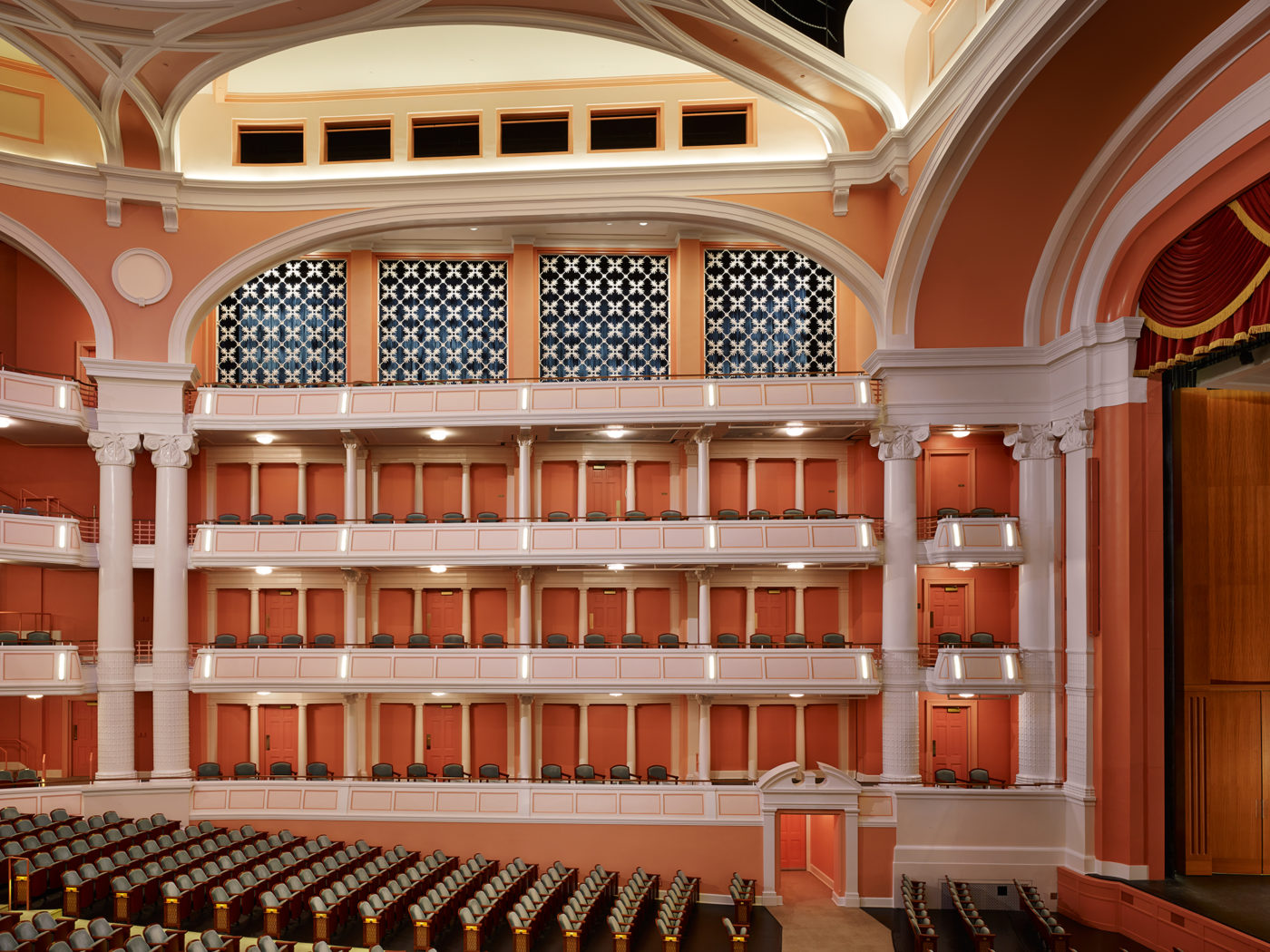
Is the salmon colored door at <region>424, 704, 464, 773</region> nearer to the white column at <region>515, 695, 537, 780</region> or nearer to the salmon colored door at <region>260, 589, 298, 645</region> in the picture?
the white column at <region>515, 695, 537, 780</region>

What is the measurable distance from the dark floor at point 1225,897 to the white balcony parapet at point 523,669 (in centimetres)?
555

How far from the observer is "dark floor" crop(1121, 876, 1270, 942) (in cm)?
1229

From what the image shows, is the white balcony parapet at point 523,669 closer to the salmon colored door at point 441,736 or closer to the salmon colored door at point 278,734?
the salmon colored door at point 278,734

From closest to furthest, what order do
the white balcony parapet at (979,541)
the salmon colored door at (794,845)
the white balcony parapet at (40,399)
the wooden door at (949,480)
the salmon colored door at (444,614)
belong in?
the white balcony parapet at (979,541) → the white balcony parapet at (40,399) → the wooden door at (949,480) → the salmon colored door at (794,845) → the salmon colored door at (444,614)

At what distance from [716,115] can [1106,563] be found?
1092cm

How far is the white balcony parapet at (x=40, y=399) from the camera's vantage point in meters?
17.3

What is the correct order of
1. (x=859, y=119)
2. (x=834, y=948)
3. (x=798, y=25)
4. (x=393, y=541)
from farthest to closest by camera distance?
(x=393, y=541) < (x=859, y=119) < (x=798, y=25) < (x=834, y=948)

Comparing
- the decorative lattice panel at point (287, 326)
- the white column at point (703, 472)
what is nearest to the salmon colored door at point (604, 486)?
the white column at point (703, 472)

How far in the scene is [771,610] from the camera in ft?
66.5

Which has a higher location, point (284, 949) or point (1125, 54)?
point (1125, 54)

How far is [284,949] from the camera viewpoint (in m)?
11.8

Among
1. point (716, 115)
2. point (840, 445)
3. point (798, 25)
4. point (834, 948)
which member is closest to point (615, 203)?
point (716, 115)

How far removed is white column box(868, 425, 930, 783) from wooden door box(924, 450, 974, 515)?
1160 mm

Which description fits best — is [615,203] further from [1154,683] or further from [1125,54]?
[1154,683]
